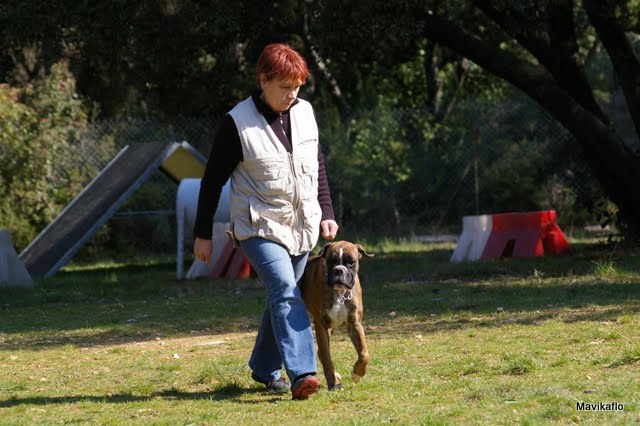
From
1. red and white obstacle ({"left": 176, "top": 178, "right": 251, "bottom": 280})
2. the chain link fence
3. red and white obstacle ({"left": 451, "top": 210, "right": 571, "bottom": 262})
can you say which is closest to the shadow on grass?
red and white obstacle ({"left": 176, "top": 178, "right": 251, "bottom": 280})

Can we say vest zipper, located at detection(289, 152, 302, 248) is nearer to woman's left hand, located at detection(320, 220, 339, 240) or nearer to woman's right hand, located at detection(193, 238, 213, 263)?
woman's left hand, located at detection(320, 220, 339, 240)

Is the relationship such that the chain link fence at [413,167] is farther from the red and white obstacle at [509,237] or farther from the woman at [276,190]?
the woman at [276,190]

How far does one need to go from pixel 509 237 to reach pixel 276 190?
8.79 m

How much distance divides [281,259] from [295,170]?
500mm

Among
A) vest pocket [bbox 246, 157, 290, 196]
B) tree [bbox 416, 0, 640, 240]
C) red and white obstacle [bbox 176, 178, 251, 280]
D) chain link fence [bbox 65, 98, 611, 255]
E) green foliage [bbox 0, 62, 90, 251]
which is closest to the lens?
vest pocket [bbox 246, 157, 290, 196]

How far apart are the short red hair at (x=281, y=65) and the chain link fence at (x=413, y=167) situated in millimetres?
12153

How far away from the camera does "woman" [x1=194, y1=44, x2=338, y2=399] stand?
18.5 ft

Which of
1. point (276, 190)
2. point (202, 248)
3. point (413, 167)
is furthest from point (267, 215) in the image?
point (413, 167)

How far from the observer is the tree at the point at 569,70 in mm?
13203

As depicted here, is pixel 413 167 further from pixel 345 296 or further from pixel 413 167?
pixel 345 296

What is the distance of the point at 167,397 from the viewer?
20.0 feet

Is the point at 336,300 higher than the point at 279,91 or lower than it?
lower

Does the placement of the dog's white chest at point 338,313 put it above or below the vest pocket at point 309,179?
below

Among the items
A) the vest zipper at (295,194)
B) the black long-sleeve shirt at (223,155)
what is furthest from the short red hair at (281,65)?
the vest zipper at (295,194)
